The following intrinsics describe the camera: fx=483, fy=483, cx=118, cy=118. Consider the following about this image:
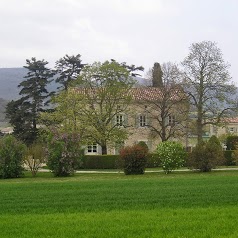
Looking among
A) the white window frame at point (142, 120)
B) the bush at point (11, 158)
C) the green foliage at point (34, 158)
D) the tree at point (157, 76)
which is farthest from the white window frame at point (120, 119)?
the bush at point (11, 158)

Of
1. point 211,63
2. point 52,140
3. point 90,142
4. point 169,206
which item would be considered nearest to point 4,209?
point 169,206

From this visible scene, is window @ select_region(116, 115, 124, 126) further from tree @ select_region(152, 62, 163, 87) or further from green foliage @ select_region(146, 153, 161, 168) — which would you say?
green foliage @ select_region(146, 153, 161, 168)

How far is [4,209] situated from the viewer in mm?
13289

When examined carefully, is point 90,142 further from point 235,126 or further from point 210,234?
point 235,126

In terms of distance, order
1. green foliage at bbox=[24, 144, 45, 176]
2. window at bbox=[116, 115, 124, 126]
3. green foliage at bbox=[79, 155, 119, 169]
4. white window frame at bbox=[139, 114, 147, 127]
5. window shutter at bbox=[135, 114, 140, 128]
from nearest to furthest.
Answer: green foliage at bbox=[24, 144, 45, 176] → green foliage at bbox=[79, 155, 119, 169] → window at bbox=[116, 115, 124, 126] → window shutter at bbox=[135, 114, 140, 128] → white window frame at bbox=[139, 114, 147, 127]

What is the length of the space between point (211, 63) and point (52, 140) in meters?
23.1

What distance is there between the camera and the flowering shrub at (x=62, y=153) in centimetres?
3259

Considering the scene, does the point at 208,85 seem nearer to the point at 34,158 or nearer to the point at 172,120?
the point at 172,120

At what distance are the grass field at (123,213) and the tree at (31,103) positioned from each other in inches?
1673

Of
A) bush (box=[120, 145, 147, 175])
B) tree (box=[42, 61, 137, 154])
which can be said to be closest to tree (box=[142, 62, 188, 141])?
tree (box=[42, 61, 137, 154])

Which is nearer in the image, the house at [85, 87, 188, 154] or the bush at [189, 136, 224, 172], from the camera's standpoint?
the bush at [189, 136, 224, 172]

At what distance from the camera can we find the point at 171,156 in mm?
33031

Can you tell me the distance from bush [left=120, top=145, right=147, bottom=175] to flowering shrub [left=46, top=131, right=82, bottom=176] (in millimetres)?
3289

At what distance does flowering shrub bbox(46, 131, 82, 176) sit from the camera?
3259cm
